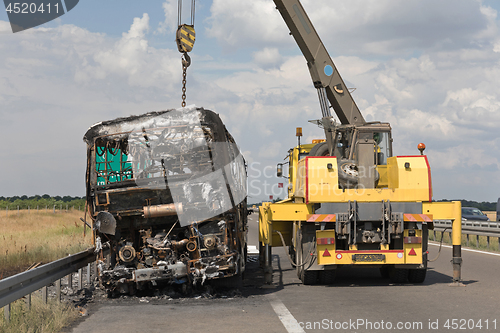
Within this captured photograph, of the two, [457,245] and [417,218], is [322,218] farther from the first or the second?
[457,245]

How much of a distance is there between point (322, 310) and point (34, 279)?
4.21 meters

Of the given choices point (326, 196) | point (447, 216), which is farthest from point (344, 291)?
point (447, 216)

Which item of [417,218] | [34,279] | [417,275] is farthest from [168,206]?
[417,275]

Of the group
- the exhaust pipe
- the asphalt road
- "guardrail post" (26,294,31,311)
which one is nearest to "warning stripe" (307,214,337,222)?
the asphalt road

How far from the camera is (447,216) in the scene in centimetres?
1132

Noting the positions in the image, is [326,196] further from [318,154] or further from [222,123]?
[318,154]

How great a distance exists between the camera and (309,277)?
37.4 feet

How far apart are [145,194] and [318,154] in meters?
6.21

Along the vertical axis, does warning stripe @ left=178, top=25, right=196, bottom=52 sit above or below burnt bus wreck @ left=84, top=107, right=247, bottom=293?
above

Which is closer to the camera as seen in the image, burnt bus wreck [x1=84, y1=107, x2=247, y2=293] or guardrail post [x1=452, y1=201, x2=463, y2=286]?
burnt bus wreck [x1=84, y1=107, x2=247, y2=293]

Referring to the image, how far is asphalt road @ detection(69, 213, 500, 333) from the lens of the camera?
291 inches

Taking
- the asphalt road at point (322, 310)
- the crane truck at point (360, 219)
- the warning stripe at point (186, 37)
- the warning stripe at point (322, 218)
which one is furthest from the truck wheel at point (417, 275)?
the warning stripe at point (186, 37)

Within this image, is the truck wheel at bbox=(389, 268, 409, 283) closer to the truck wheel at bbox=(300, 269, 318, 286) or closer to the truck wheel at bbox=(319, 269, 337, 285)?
the truck wheel at bbox=(319, 269, 337, 285)

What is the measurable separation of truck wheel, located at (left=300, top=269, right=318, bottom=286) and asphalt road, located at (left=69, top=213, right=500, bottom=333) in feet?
0.51
